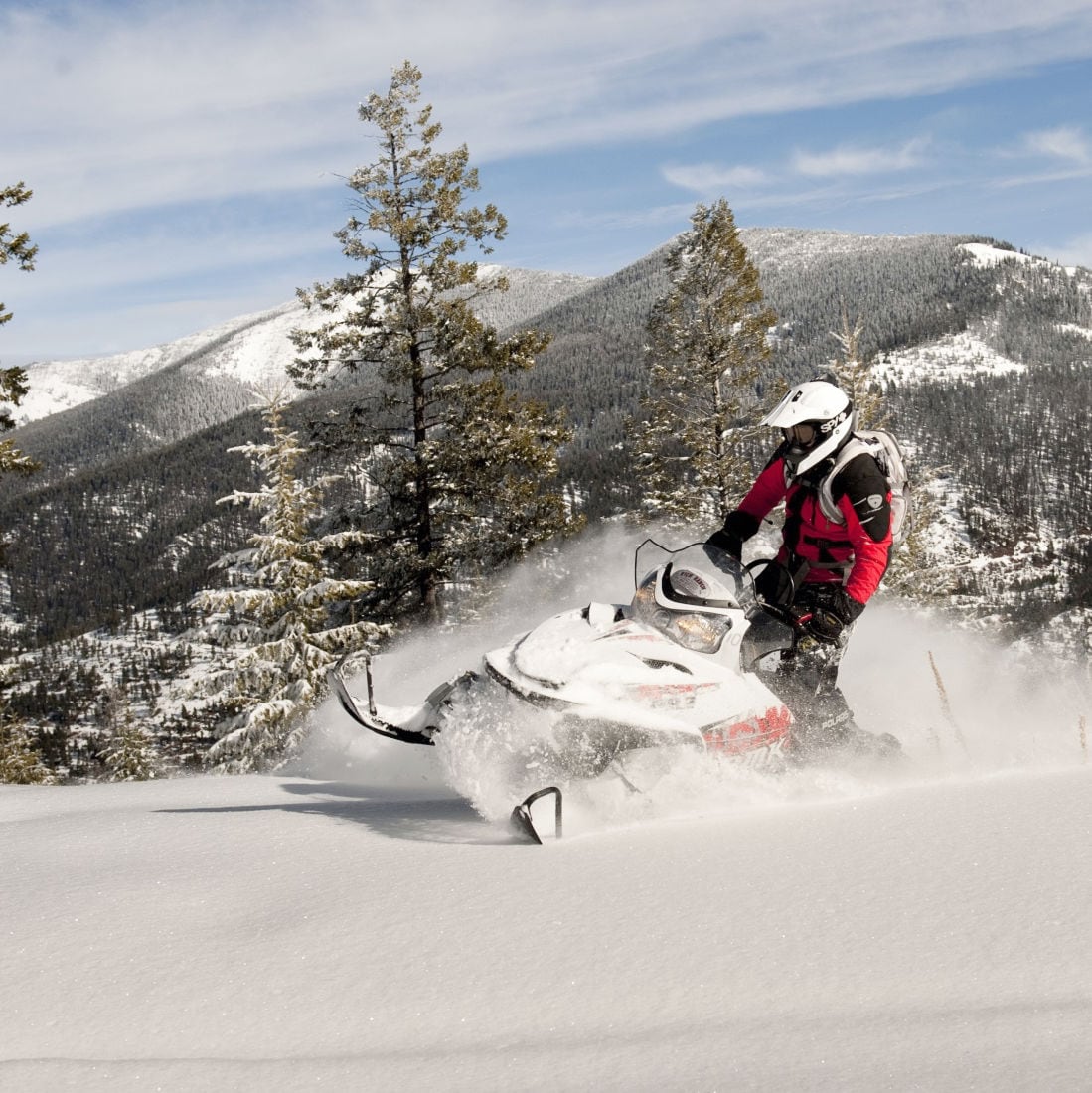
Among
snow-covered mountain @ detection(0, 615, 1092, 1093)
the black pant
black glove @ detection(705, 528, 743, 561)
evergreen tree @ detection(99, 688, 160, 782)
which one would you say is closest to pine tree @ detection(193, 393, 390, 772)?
black glove @ detection(705, 528, 743, 561)

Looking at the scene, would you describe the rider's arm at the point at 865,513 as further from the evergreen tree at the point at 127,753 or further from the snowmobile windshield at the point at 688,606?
the evergreen tree at the point at 127,753

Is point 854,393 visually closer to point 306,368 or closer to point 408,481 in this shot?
point 408,481

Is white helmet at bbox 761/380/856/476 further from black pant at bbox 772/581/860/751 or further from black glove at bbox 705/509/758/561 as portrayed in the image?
A: black pant at bbox 772/581/860/751

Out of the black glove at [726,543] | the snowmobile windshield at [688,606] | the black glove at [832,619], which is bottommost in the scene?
the black glove at [832,619]

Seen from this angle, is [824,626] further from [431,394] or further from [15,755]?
[15,755]

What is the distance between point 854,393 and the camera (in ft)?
80.2

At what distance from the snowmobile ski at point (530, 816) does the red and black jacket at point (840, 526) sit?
2206 mm

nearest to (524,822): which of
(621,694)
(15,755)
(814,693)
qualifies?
(621,694)

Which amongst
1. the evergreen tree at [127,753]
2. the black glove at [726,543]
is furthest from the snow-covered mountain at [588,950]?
the evergreen tree at [127,753]

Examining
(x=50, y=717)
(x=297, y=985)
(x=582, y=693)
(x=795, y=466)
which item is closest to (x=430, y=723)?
(x=582, y=693)

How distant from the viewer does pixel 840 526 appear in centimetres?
540

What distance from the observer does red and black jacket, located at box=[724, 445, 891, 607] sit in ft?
17.2

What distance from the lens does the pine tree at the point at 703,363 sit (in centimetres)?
2450

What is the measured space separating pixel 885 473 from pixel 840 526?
410mm
